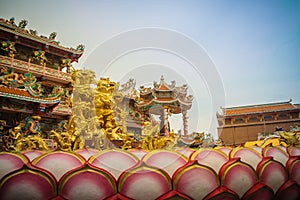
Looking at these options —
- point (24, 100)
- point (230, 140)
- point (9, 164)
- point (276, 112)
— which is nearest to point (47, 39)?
point (24, 100)

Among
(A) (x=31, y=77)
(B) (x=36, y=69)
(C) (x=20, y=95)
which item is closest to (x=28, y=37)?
(B) (x=36, y=69)

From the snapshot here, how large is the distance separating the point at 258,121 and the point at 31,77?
22356mm

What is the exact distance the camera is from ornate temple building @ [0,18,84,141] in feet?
30.8

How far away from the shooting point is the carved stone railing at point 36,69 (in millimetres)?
12120

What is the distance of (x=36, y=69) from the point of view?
13.3 m

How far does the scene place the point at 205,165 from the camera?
1.35 m

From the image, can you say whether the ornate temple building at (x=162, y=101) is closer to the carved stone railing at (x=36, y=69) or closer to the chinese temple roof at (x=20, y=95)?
the carved stone railing at (x=36, y=69)

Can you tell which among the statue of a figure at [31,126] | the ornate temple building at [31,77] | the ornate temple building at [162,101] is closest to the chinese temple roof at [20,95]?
the ornate temple building at [31,77]

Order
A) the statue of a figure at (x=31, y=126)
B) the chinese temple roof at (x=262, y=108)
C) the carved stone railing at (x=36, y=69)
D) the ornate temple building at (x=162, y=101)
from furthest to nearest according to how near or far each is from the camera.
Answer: the chinese temple roof at (x=262, y=108) → the ornate temple building at (x=162, y=101) → the carved stone railing at (x=36, y=69) → the statue of a figure at (x=31, y=126)

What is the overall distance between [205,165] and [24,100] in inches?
378

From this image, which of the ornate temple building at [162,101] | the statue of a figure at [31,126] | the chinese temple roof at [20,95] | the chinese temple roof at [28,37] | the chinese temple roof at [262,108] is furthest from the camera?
the chinese temple roof at [262,108]

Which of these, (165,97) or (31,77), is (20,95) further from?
(165,97)

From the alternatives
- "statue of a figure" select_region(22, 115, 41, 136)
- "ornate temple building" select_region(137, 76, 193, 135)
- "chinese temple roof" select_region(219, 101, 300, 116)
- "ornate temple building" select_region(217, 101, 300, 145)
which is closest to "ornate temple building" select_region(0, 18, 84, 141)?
"statue of a figure" select_region(22, 115, 41, 136)

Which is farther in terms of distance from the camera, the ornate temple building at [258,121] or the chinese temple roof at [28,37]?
the ornate temple building at [258,121]
